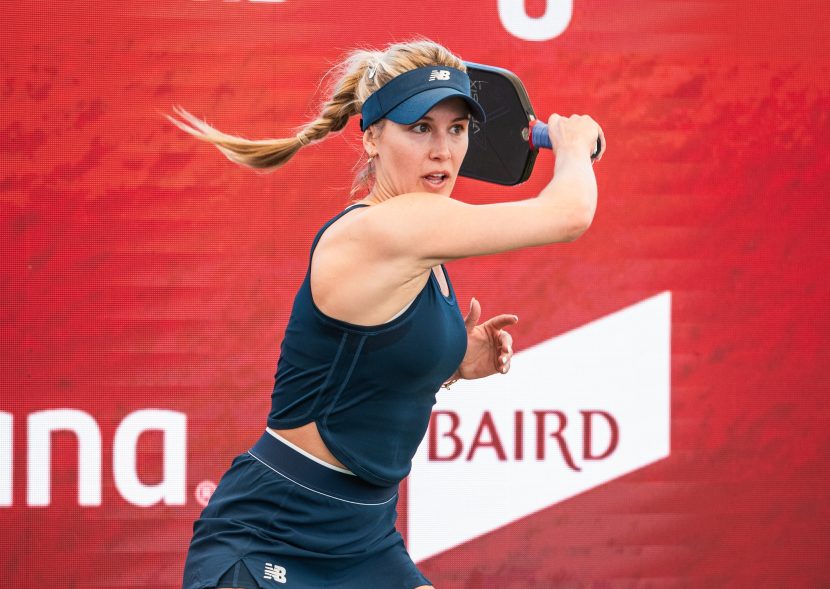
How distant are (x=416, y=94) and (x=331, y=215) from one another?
1.53 metres

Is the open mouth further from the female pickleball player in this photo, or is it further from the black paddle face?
the black paddle face

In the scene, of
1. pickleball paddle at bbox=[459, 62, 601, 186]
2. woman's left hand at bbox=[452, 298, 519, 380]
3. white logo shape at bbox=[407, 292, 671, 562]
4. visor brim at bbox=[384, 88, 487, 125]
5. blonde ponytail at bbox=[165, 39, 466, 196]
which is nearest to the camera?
visor brim at bbox=[384, 88, 487, 125]

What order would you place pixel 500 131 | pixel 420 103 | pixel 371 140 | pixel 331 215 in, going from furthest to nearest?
1. pixel 331 215
2. pixel 500 131
3. pixel 371 140
4. pixel 420 103

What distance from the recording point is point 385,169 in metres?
2.00

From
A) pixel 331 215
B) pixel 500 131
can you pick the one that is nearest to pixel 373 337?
pixel 500 131

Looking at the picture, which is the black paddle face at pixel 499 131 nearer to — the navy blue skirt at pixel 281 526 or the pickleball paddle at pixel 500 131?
the pickleball paddle at pixel 500 131

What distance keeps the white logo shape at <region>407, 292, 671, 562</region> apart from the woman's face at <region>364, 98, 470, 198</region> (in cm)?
149

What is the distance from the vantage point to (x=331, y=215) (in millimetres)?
3410

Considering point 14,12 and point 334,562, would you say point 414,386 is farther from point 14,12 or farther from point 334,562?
point 14,12

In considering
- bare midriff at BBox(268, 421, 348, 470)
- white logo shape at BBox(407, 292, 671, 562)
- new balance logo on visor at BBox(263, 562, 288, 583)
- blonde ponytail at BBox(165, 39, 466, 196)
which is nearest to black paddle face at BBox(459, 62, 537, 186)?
blonde ponytail at BBox(165, 39, 466, 196)

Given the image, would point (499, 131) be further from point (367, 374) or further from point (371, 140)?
point (367, 374)

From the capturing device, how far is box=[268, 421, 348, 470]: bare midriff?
76.4 inches

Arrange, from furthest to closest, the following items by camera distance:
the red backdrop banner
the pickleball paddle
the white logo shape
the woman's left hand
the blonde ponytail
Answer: the white logo shape, the red backdrop banner, the woman's left hand, the pickleball paddle, the blonde ponytail

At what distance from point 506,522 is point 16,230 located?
1.72 metres
